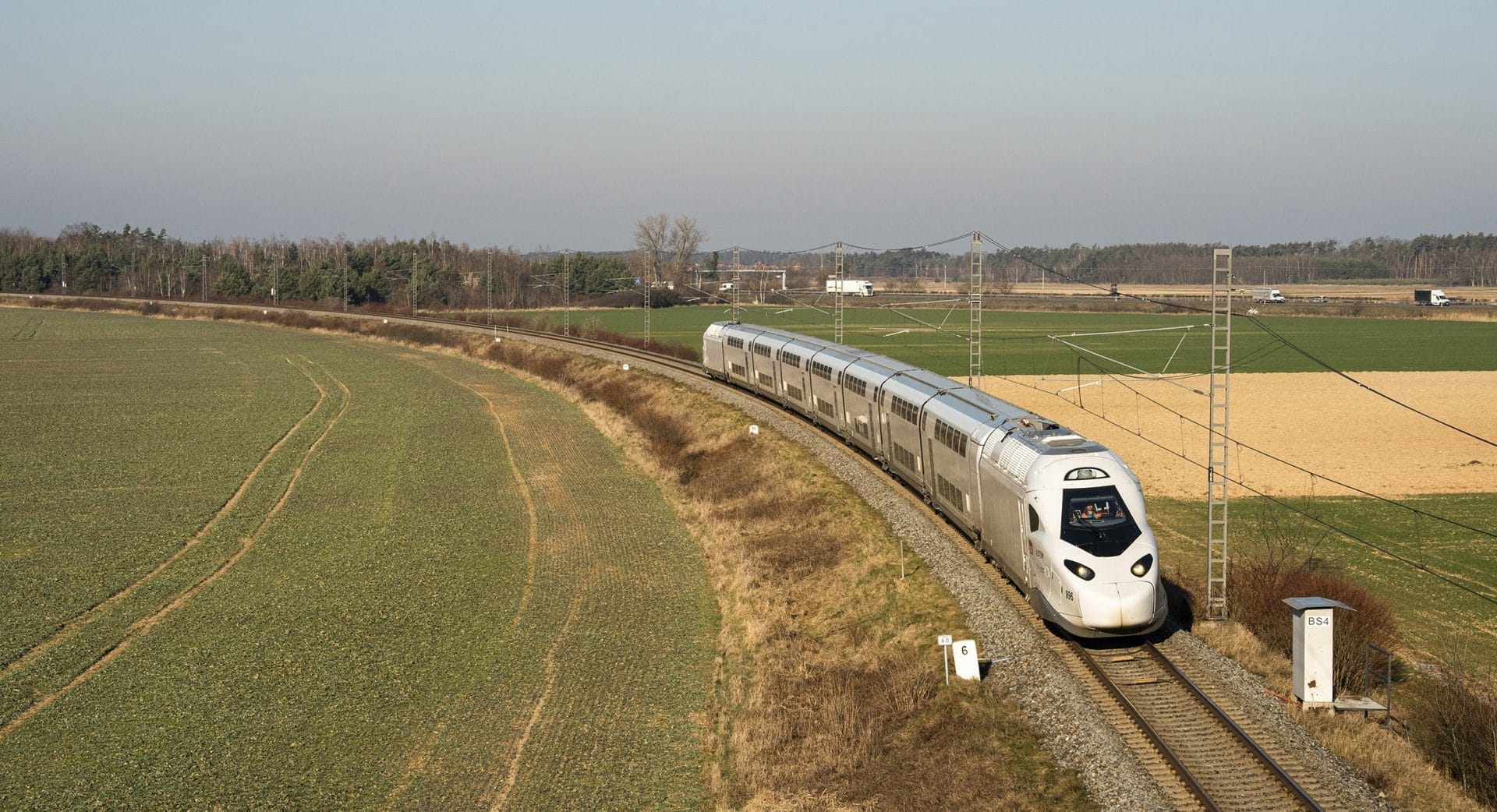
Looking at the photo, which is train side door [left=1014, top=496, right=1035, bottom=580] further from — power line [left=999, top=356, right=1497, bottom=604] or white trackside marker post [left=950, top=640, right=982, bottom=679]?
power line [left=999, top=356, right=1497, bottom=604]

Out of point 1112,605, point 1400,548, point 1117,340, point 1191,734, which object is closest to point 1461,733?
point 1191,734

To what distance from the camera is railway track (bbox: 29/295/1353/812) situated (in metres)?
16.2

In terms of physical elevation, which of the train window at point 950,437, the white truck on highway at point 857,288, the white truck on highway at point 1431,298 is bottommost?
the train window at point 950,437

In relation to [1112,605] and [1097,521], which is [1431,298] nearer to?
[1097,521]

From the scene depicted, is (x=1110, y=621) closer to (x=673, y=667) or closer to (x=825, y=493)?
(x=673, y=667)

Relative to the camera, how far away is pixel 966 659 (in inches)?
828

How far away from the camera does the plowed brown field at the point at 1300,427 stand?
151ft

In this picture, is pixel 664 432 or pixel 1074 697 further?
pixel 664 432

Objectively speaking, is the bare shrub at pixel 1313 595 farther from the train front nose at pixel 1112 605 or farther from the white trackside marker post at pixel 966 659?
the white trackside marker post at pixel 966 659

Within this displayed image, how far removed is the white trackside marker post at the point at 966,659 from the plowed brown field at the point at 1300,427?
24.4 meters

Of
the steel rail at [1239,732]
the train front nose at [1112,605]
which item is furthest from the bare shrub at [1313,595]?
the train front nose at [1112,605]

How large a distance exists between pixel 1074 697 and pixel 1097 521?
11.4ft

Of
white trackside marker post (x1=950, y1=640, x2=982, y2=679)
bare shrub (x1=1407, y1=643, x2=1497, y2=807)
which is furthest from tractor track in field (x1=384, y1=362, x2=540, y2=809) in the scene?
bare shrub (x1=1407, y1=643, x2=1497, y2=807)

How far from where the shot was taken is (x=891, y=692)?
Answer: 21.7 m
